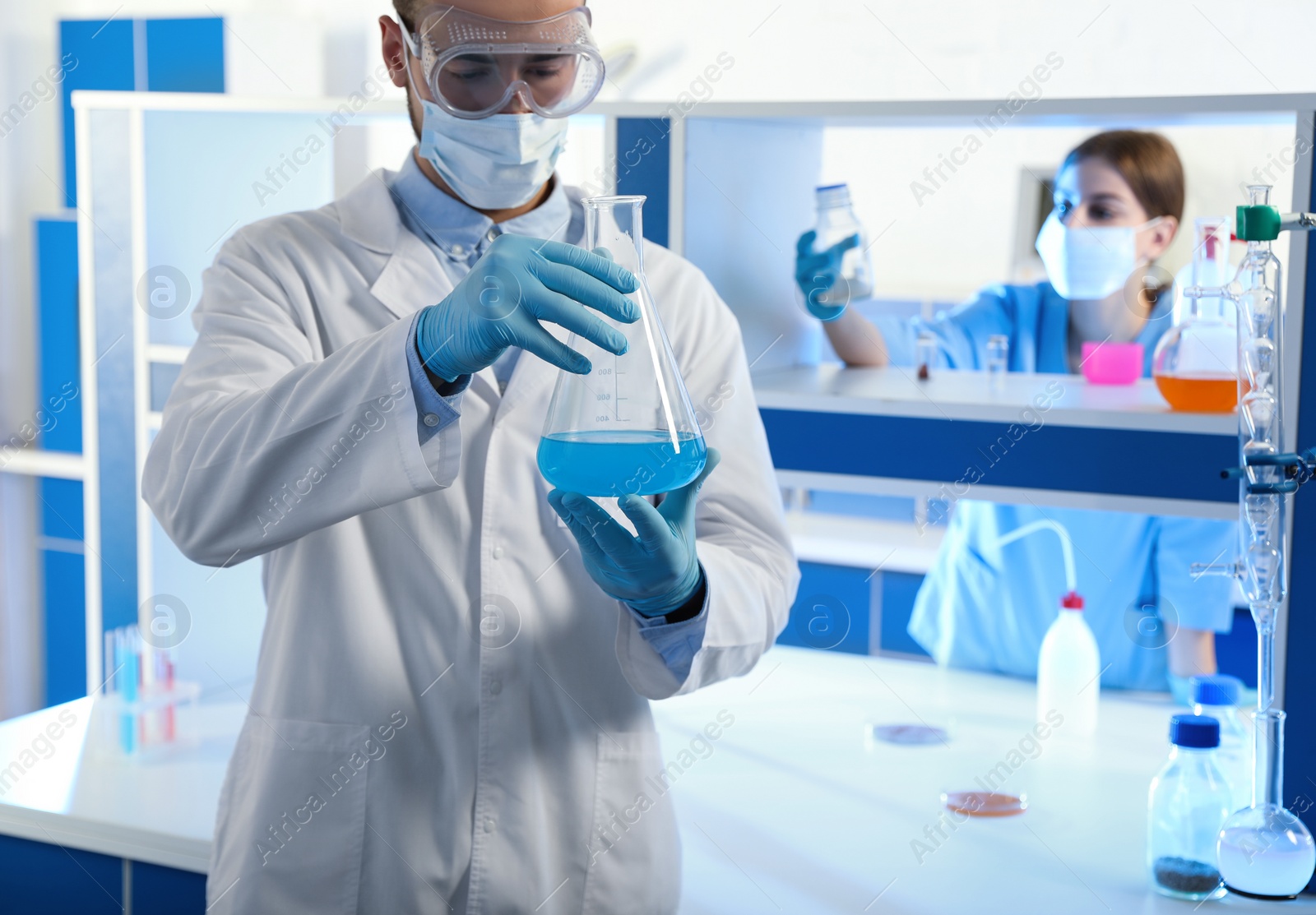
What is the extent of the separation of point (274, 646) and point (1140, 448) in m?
1.12

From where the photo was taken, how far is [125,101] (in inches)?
84.9

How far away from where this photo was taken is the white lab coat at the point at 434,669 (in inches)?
47.2

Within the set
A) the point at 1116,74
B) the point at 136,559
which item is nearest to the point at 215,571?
the point at 136,559

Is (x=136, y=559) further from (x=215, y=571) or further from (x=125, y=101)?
(x=125, y=101)

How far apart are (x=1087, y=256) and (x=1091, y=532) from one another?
80 centimetres

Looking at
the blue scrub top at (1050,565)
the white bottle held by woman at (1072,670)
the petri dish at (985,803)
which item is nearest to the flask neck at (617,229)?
the petri dish at (985,803)

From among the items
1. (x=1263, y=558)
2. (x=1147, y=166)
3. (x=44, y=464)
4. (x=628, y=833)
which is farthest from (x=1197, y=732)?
(x=44, y=464)

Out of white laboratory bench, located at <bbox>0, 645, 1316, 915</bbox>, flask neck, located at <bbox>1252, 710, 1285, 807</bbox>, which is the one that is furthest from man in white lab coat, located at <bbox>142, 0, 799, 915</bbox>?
flask neck, located at <bbox>1252, 710, 1285, 807</bbox>

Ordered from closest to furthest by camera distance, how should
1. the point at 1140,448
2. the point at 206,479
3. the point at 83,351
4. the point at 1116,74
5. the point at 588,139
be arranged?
the point at 206,479, the point at 1140,448, the point at 83,351, the point at 1116,74, the point at 588,139

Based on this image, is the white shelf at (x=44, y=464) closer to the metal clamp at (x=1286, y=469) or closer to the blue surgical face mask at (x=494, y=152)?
the blue surgical face mask at (x=494, y=152)

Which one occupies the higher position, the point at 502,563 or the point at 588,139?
the point at 588,139

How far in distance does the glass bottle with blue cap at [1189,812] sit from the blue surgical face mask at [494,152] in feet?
3.17

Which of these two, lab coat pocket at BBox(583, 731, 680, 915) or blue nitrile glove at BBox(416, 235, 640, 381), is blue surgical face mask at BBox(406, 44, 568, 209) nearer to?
blue nitrile glove at BBox(416, 235, 640, 381)

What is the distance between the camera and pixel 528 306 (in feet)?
3.10
